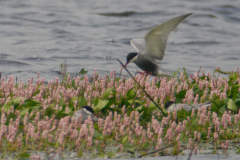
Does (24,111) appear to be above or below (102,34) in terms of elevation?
below

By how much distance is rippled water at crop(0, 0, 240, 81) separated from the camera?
49.2 feet

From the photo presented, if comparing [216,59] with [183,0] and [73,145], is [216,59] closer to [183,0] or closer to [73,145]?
[73,145]

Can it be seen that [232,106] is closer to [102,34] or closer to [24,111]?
[24,111]

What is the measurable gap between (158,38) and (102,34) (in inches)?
608

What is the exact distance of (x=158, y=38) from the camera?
6.74 metres


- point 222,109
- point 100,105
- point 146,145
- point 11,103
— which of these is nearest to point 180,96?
point 222,109

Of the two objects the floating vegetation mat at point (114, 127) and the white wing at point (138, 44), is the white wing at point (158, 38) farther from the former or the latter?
the floating vegetation mat at point (114, 127)

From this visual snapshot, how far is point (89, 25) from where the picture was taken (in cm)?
2416

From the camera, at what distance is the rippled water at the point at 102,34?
1498 cm

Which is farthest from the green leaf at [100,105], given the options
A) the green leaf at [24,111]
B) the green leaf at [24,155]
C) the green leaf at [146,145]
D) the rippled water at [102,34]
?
the rippled water at [102,34]

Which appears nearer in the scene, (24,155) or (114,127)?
(24,155)

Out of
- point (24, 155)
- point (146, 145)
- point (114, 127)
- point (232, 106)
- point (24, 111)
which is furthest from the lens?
point (232, 106)

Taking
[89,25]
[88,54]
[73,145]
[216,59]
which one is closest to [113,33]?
[89,25]

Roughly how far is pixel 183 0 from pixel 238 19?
31.4 feet
